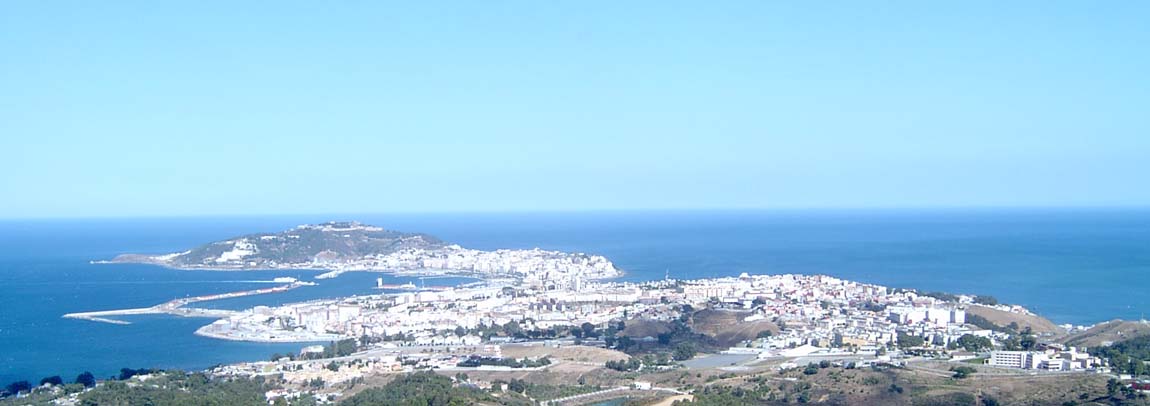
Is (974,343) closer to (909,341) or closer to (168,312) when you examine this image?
(909,341)

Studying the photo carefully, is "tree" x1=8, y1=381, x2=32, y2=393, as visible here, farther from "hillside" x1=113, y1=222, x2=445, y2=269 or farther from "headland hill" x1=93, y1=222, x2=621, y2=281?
"hillside" x1=113, y1=222, x2=445, y2=269

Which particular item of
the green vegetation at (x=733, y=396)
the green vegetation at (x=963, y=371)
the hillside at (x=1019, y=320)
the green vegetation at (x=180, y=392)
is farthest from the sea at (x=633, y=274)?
the green vegetation at (x=963, y=371)

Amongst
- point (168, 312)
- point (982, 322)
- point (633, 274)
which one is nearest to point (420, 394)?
point (982, 322)

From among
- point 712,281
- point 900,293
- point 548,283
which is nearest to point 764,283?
point 712,281

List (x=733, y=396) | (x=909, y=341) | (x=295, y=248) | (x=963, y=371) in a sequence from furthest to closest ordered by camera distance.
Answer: (x=295, y=248) → (x=909, y=341) → (x=963, y=371) → (x=733, y=396)

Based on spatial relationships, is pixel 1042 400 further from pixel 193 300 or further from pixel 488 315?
pixel 193 300

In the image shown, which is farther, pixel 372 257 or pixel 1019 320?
pixel 372 257

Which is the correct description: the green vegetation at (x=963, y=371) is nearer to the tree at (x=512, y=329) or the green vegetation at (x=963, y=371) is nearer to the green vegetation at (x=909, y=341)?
the green vegetation at (x=909, y=341)
